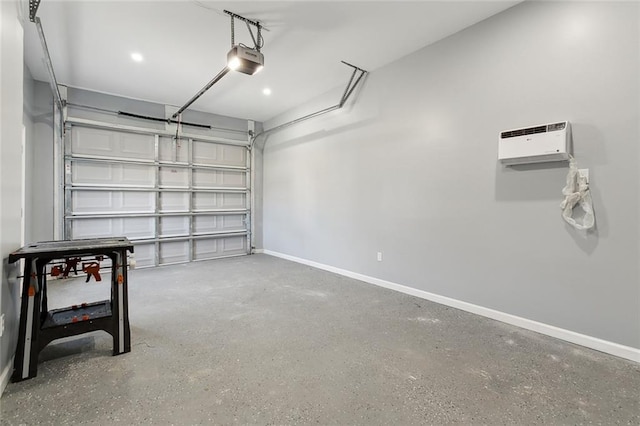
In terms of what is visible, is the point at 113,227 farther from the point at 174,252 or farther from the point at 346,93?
the point at 346,93

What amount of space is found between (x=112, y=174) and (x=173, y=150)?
110cm

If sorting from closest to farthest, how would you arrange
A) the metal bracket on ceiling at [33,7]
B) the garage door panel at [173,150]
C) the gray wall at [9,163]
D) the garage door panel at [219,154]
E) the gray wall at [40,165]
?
the gray wall at [9,163], the metal bracket on ceiling at [33,7], the gray wall at [40,165], the garage door panel at [173,150], the garage door panel at [219,154]

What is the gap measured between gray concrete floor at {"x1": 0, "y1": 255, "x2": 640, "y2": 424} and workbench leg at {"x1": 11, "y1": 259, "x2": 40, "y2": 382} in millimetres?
80

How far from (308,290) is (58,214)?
13.5 ft

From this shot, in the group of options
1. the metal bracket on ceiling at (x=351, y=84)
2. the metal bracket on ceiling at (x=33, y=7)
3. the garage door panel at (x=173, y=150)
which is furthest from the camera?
the garage door panel at (x=173, y=150)

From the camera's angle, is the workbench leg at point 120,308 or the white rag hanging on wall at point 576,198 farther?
the white rag hanging on wall at point 576,198

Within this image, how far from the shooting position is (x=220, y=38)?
3371 millimetres

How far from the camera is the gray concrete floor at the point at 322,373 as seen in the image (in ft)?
5.36

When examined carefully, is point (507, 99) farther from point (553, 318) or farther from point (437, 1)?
point (553, 318)

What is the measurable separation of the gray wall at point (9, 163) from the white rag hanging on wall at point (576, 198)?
→ 4003 millimetres

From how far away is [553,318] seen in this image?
8.54ft

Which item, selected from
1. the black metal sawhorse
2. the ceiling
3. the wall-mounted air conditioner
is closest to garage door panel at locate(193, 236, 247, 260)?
the ceiling

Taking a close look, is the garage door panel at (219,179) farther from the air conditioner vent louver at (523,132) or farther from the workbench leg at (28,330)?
the air conditioner vent louver at (523,132)

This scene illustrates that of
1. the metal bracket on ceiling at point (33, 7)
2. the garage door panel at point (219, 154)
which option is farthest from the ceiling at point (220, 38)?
the garage door panel at point (219, 154)
